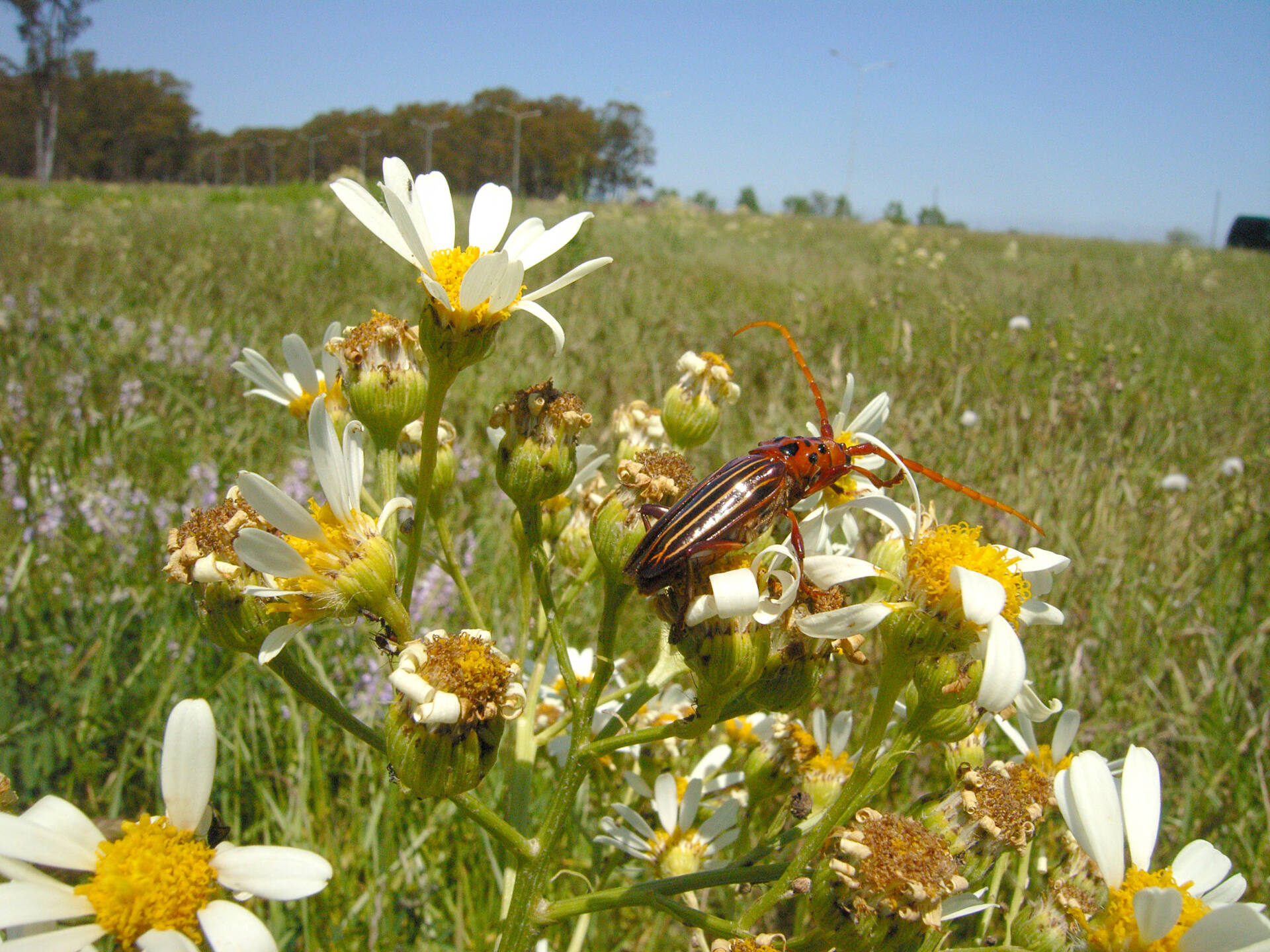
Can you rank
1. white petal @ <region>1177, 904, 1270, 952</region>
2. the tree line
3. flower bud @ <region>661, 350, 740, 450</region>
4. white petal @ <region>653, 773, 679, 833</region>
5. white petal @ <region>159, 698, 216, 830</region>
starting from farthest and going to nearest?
the tree line → flower bud @ <region>661, 350, 740, 450</region> → white petal @ <region>653, 773, 679, 833</region> → white petal @ <region>159, 698, 216, 830</region> → white petal @ <region>1177, 904, 1270, 952</region>

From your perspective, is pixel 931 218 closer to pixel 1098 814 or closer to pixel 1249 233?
pixel 1249 233

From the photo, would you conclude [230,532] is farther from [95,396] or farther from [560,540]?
[95,396]

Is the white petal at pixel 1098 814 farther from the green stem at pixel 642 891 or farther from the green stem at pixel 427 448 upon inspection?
the green stem at pixel 427 448

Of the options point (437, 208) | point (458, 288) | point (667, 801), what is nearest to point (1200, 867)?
point (667, 801)

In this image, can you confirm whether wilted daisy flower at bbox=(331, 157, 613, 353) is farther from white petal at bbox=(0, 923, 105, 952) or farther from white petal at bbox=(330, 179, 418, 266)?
white petal at bbox=(0, 923, 105, 952)

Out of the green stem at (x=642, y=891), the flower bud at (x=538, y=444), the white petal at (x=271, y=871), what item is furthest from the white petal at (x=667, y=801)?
the white petal at (x=271, y=871)

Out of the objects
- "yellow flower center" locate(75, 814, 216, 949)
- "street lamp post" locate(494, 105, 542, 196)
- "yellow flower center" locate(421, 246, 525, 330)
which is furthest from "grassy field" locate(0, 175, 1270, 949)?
"street lamp post" locate(494, 105, 542, 196)
